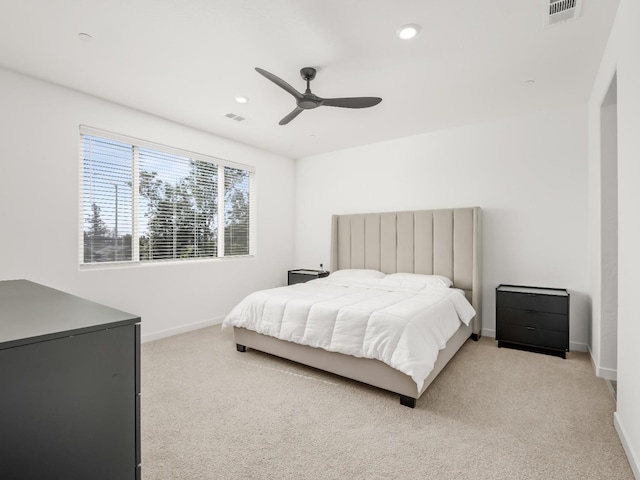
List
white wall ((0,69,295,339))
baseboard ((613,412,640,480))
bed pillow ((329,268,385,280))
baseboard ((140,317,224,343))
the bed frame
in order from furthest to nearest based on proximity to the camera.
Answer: bed pillow ((329,268,385,280))
baseboard ((140,317,224,343))
white wall ((0,69,295,339))
the bed frame
baseboard ((613,412,640,480))

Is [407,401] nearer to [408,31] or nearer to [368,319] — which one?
[368,319]

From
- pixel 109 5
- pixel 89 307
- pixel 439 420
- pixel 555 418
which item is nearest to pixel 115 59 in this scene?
pixel 109 5

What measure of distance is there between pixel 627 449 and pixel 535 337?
172 cm

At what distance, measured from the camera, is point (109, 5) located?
6.68 ft

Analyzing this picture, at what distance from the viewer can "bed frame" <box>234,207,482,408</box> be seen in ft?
8.42

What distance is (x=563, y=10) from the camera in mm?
Result: 2033

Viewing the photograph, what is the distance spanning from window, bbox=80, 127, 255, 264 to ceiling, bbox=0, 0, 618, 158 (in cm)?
58

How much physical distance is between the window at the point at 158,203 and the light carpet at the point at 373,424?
4.59 ft

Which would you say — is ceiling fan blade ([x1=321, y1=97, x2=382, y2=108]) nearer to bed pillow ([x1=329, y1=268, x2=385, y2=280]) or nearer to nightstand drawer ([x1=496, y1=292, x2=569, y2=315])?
bed pillow ([x1=329, y1=268, x2=385, y2=280])

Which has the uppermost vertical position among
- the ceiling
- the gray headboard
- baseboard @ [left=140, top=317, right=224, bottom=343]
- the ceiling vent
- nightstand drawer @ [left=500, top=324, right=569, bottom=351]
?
the ceiling

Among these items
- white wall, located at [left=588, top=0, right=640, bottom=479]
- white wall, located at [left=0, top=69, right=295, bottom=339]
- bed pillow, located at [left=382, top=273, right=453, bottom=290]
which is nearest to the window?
white wall, located at [left=0, top=69, right=295, bottom=339]

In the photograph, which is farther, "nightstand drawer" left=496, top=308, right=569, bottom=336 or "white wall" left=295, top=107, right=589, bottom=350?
"white wall" left=295, top=107, right=589, bottom=350

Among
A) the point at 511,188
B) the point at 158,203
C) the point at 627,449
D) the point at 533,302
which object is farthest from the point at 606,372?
the point at 158,203

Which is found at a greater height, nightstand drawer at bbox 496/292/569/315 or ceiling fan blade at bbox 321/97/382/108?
ceiling fan blade at bbox 321/97/382/108
